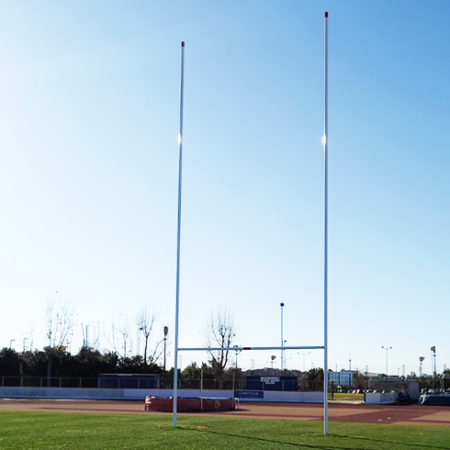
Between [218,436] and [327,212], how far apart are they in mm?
6930

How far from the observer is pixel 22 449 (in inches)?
623

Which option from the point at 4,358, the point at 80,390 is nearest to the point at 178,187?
the point at 80,390

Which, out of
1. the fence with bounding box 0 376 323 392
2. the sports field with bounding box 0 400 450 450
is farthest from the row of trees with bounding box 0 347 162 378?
the sports field with bounding box 0 400 450 450

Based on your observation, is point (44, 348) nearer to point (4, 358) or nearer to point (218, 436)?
point (4, 358)

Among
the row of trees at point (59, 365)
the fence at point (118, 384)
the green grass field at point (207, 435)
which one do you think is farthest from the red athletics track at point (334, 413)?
the row of trees at point (59, 365)

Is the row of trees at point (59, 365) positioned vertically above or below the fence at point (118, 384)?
above

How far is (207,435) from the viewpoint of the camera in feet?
64.8

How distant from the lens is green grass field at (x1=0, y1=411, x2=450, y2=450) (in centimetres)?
1722

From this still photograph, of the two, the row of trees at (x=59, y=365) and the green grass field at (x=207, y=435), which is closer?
the green grass field at (x=207, y=435)

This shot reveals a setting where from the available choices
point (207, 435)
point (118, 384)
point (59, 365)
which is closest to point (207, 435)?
point (207, 435)

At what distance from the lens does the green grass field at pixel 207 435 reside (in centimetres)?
1722

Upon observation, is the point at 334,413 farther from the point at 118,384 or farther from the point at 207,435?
the point at 118,384

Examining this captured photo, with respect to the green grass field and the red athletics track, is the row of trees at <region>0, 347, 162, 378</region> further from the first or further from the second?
the green grass field

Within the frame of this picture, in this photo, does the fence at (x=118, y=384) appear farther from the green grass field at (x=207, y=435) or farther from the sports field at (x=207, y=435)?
the sports field at (x=207, y=435)
